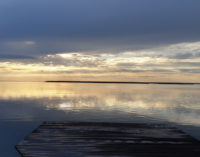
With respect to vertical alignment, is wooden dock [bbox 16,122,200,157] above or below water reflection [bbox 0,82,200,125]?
above

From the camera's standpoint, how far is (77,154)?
8.87 m

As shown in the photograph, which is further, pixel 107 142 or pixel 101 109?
pixel 101 109

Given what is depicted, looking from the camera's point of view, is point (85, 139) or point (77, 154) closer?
point (77, 154)

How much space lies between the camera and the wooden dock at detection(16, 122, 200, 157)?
902 cm

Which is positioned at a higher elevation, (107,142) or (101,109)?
(107,142)

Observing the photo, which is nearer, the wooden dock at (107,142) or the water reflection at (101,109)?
the wooden dock at (107,142)

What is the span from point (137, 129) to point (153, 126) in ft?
5.22

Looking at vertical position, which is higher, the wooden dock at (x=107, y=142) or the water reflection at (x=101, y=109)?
the wooden dock at (x=107, y=142)

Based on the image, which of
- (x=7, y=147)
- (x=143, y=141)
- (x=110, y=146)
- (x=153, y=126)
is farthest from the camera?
(x=153, y=126)

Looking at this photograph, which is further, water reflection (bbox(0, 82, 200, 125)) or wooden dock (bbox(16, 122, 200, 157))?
water reflection (bbox(0, 82, 200, 125))

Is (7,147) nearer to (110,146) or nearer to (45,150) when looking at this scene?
(45,150)

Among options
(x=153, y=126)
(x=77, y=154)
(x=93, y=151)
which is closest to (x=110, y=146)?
(x=93, y=151)

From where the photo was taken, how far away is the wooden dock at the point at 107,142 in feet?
29.6

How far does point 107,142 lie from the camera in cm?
1041
